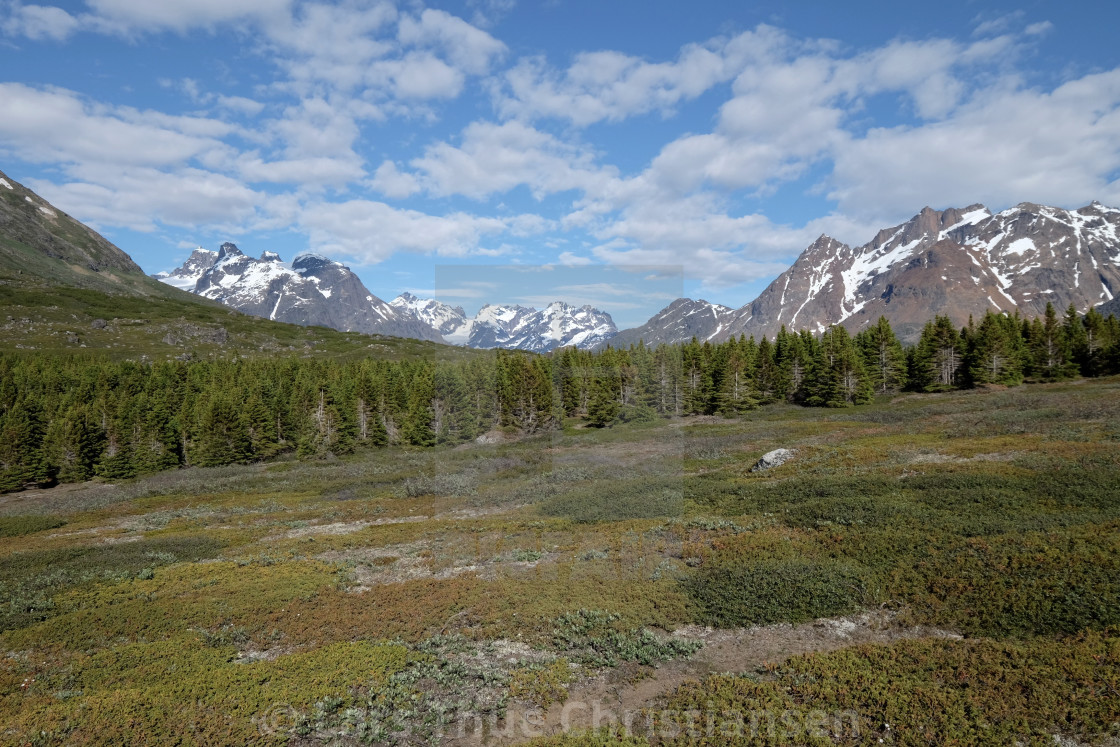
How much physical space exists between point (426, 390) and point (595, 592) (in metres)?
57.8

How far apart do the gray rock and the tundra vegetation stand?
1.63 m

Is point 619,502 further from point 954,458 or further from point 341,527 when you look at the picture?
point 954,458

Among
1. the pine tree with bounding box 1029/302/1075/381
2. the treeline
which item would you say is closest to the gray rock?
the treeline

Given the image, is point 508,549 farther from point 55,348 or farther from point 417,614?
point 55,348

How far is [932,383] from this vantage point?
317ft

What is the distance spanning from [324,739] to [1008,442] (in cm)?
4426

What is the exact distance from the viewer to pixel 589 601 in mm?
19172

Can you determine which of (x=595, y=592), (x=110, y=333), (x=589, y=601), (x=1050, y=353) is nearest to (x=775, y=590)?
(x=595, y=592)

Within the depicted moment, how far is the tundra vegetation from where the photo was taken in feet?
40.2

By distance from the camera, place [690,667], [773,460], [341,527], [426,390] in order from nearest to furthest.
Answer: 1. [690,667]
2. [341,527]
3. [773,460]
4. [426,390]

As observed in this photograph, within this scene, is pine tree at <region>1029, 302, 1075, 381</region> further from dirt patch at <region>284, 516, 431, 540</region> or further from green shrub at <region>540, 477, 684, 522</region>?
dirt patch at <region>284, 516, 431, 540</region>

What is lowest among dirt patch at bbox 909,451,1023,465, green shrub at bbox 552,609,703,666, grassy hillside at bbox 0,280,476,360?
green shrub at bbox 552,609,703,666

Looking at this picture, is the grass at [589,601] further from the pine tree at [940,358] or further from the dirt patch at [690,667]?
the pine tree at [940,358]

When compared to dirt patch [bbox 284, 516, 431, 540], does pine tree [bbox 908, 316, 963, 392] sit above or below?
above
